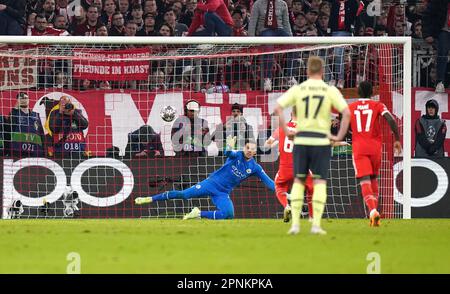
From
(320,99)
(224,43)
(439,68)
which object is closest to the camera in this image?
(320,99)

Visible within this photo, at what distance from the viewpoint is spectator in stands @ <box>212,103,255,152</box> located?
2389 centimetres

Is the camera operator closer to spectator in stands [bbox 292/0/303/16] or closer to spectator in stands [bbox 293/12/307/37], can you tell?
spectator in stands [bbox 293/12/307/37]

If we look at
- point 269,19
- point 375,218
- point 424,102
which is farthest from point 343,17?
point 375,218

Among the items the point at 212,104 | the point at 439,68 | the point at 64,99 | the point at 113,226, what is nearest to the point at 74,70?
the point at 64,99

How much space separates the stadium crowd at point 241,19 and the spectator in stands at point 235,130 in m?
0.65

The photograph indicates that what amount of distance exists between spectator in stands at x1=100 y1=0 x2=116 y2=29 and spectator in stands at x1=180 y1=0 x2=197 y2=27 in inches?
62.8

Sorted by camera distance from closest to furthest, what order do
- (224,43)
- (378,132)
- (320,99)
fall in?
(320,99) < (378,132) < (224,43)

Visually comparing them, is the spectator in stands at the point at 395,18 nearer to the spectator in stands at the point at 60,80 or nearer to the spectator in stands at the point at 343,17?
the spectator in stands at the point at 343,17

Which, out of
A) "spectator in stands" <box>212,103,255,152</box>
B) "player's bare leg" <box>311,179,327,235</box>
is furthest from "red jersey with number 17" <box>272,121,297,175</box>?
"player's bare leg" <box>311,179,327,235</box>

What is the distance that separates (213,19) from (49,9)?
3.70 meters

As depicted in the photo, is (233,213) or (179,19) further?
(179,19)

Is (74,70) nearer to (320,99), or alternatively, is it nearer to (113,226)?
(113,226)

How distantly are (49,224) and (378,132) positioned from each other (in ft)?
18.4

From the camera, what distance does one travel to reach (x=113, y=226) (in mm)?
18312
